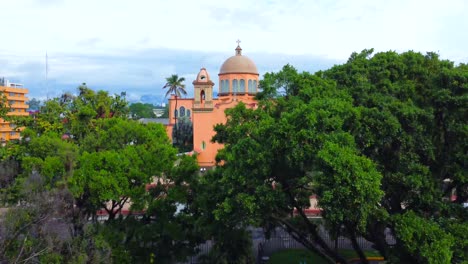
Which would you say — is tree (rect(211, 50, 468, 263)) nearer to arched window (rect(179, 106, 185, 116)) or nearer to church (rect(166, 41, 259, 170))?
church (rect(166, 41, 259, 170))

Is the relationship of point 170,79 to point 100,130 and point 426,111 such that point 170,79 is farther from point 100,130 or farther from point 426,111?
point 426,111

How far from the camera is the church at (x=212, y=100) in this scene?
36625 mm

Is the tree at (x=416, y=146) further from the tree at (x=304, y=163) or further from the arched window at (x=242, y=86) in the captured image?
the arched window at (x=242, y=86)

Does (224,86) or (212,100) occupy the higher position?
(224,86)

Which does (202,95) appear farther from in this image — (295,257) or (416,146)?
(416,146)

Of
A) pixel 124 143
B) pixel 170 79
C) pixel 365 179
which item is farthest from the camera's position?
pixel 170 79

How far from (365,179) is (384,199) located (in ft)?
8.20

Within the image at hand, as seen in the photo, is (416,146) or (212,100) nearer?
(416,146)

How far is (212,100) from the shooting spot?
37031 millimetres

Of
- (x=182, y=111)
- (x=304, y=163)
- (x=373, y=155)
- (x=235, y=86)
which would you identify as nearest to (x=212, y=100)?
(x=235, y=86)

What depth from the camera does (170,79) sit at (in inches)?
1843

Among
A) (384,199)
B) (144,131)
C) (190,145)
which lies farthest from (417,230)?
(190,145)

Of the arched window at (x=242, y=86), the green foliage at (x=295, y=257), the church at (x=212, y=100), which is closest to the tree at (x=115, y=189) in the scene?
the green foliage at (x=295, y=257)

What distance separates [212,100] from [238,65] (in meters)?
7.25
